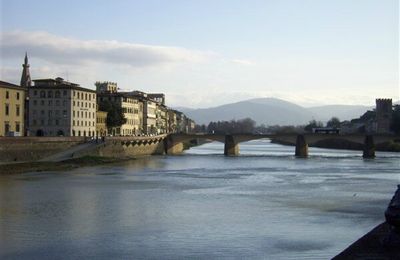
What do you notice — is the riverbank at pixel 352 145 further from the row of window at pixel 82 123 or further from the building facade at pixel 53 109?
the building facade at pixel 53 109

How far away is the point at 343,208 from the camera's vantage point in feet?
84.7

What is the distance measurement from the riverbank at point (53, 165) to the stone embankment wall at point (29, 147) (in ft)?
8.82

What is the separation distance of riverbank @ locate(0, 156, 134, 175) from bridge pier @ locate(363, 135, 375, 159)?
31476 millimetres

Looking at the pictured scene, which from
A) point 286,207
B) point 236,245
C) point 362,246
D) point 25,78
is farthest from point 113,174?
point 25,78

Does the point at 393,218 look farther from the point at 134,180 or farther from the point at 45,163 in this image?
the point at 45,163

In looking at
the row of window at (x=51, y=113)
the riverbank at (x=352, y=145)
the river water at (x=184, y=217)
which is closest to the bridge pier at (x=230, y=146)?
the row of window at (x=51, y=113)

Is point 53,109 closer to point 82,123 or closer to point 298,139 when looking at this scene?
point 82,123

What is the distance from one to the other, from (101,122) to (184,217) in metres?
63.0

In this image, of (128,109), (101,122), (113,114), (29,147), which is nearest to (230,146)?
(113,114)

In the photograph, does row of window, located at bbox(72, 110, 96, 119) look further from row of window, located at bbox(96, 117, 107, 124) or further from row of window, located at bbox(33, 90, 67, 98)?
row of window, located at bbox(96, 117, 107, 124)

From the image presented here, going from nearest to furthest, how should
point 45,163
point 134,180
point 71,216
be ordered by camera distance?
1. point 71,216
2. point 134,180
3. point 45,163

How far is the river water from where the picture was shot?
662 inches

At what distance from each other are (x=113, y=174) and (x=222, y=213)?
904 inches

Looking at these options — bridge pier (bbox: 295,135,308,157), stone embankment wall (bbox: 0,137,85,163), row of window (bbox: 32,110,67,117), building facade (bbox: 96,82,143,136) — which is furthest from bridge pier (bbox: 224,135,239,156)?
stone embankment wall (bbox: 0,137,85,163)
